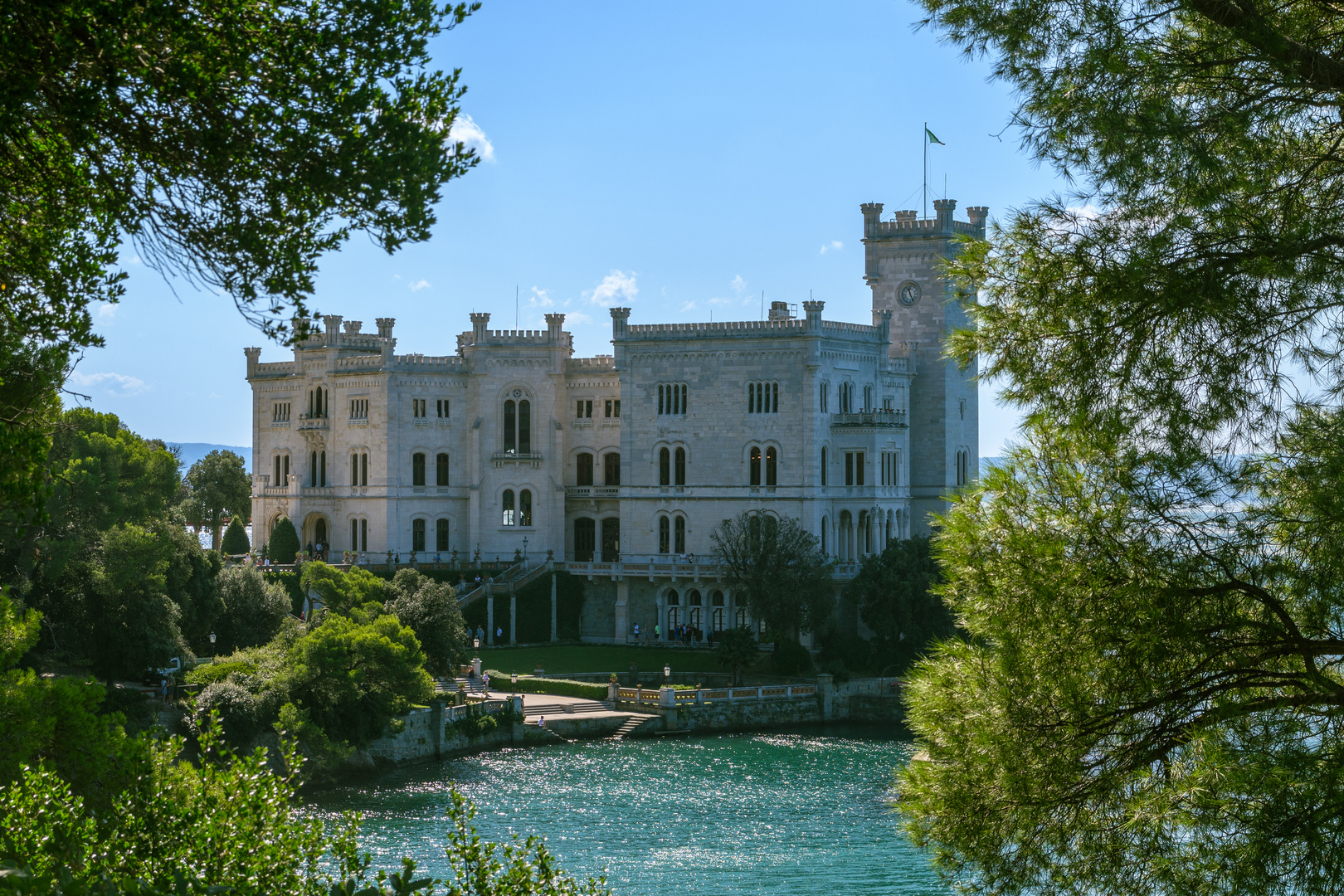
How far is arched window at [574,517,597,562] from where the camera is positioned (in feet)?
202

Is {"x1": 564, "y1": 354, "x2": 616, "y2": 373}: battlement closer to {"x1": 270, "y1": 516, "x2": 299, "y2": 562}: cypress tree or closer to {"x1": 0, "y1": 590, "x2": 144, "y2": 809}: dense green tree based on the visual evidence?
{"x1": 270, "y1": 516, "x2": 299, "y2": 562}: cypress tree

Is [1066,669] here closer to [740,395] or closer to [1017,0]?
[1017,0]

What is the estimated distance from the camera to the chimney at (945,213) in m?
58.9

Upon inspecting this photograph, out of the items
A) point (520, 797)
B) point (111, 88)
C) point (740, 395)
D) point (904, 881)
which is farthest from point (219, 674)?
point (111, 88)

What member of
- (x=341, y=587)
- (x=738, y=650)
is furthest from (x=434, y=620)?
(x=738, y=650)

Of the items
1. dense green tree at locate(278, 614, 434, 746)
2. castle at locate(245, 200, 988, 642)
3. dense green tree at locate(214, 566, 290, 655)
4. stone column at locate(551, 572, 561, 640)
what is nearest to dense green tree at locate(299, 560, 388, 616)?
dense green tree at locate(214, 566, 290, 655)

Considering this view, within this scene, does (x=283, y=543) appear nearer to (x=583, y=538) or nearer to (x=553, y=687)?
(x=583, y=538)

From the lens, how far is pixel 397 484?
6072 cm

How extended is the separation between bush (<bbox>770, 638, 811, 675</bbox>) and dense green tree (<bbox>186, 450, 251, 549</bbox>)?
1558 inches

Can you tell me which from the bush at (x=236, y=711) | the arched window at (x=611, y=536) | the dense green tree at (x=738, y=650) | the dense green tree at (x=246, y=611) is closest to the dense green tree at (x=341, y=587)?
the dense green tree at (x=246, y=611)

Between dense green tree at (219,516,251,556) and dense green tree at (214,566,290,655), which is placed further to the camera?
dense green tree at (219,516,251,556)

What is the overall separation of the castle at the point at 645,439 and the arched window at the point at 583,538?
0.08 metres

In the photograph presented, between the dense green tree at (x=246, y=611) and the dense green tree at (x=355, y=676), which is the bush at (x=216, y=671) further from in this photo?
the dense green tree at (x=246, y=611)

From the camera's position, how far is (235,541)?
227 feet
